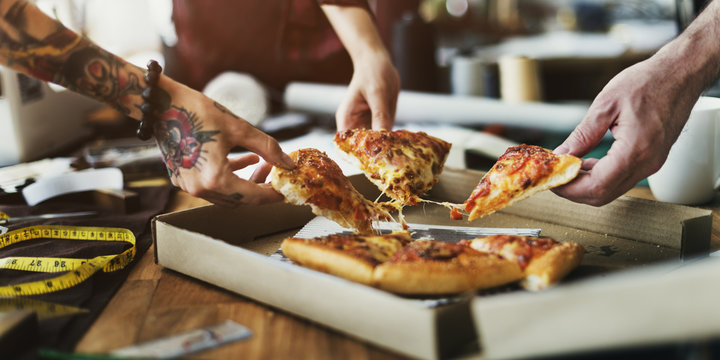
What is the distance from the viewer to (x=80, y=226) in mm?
1743

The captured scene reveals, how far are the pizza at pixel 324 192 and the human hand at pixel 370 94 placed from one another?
0.53 m

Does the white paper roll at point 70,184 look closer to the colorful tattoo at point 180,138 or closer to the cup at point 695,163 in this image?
the colorful tattoo at point 180,138

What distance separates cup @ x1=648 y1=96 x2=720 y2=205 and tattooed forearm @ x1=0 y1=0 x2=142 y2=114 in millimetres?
1424

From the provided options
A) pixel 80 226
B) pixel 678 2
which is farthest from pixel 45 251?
pixel 678 2

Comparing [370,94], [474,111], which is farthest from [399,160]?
[474,111]

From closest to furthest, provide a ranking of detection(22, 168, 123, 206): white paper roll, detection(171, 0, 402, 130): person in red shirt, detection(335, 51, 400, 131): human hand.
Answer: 1. detection(22, 168, 123, 206): white paper roll
2. detection(335, 51, 400, 131): human hand
3. detection(171, 0, 402, 130): person in red shirt

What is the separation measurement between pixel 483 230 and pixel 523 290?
1.52 feet

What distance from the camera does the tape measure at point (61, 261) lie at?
1.29 m

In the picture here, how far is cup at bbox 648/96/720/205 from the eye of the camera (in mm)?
1730

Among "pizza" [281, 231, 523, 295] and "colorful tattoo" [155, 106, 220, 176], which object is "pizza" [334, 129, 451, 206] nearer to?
"pizza" [281, 231, 523, 295]

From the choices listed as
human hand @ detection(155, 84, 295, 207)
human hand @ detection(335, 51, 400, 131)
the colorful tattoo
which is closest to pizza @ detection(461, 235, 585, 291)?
human hand @ detection(155, 84, 295, 207)

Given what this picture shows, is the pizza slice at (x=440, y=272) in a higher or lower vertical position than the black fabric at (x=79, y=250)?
higher

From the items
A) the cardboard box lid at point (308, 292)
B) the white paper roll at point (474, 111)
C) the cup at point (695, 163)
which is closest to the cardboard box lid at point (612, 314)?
the cardboard box lid at point (308, 292)

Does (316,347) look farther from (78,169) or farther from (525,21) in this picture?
(525,21)
